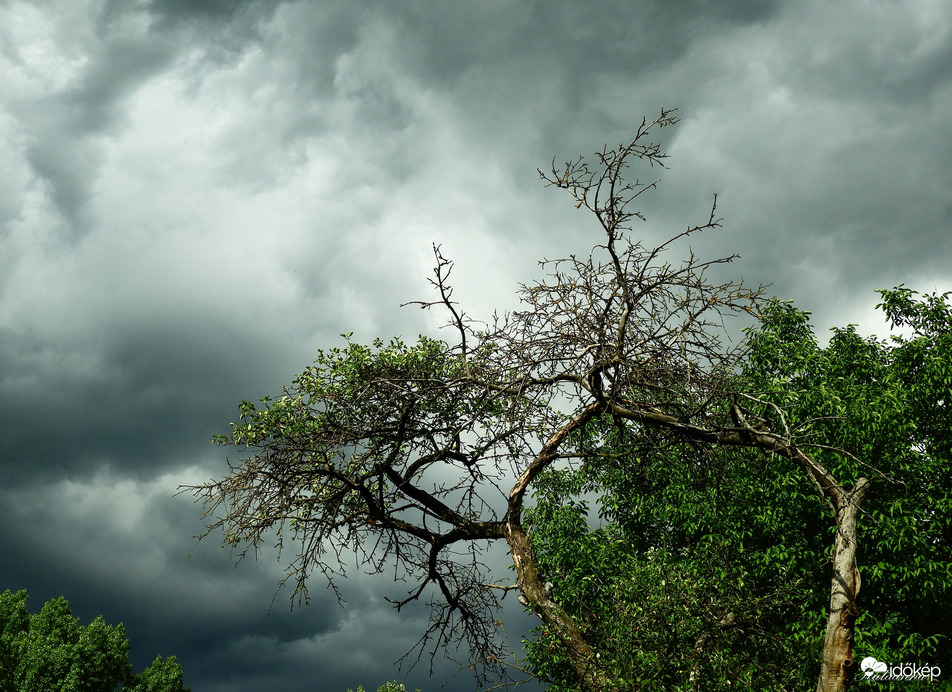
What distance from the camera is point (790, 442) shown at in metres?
Answer: 7.21

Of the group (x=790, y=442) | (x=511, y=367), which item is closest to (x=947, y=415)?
(x=790, y=442)

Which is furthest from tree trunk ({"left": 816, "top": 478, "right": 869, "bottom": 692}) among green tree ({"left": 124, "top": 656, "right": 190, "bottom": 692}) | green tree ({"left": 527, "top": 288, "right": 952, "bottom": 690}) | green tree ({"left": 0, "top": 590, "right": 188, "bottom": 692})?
green tree ({"left": 124, "top": 656, "right": 190, "bottom": 692})

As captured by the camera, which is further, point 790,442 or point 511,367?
point 511,367

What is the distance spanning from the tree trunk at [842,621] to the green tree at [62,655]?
32.5 m

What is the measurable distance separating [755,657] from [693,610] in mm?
1005

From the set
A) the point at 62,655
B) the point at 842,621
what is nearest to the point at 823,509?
Result: the point at 842,621

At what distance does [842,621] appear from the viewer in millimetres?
6934

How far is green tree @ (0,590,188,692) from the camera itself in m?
30.5

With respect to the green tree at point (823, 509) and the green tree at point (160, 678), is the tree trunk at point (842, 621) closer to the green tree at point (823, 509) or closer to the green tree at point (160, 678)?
the green tree at point (823, 509)

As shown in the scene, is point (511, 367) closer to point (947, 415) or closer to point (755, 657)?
point (755, 657)

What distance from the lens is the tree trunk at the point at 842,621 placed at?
6.86 meters

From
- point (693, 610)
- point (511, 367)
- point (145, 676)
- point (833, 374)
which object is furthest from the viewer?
point (145, 676)

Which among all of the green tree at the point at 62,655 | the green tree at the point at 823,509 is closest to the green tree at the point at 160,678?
the green tree at the point at 62,655

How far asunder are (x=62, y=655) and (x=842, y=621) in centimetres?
3362
